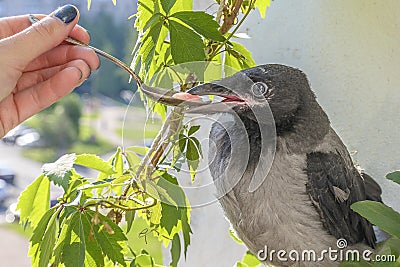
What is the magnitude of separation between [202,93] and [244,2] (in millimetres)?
223

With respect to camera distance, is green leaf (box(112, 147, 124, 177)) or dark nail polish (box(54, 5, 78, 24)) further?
green leaf (box(112, 147, 124, 177))

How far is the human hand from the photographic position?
498mm

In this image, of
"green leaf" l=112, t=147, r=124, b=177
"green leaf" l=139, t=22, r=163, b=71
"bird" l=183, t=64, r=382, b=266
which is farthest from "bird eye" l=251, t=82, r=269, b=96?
"green leaf" l=112, t=147, r=124, b=177

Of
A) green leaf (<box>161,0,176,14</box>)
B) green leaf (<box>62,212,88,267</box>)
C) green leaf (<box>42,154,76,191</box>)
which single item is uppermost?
green leaf (<box>161,0,176,14</box>)

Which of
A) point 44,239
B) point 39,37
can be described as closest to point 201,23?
point 39,37

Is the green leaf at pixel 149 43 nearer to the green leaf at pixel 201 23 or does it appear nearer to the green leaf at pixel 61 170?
the green leaf at pixel 201 23

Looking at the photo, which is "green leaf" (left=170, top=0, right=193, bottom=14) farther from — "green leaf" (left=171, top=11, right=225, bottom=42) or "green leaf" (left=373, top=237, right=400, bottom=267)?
"green leaf" (left=373, top=237, right=400, bottom=267)

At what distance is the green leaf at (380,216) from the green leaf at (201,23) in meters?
0.20

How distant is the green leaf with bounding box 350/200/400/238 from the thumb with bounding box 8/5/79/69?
29 cm

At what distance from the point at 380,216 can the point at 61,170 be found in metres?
0.30

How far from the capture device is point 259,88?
1.63 feet

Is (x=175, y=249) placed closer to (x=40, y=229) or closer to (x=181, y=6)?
(x=40, y=229)

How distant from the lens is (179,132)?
564mm

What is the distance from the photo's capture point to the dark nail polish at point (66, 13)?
51 cm
